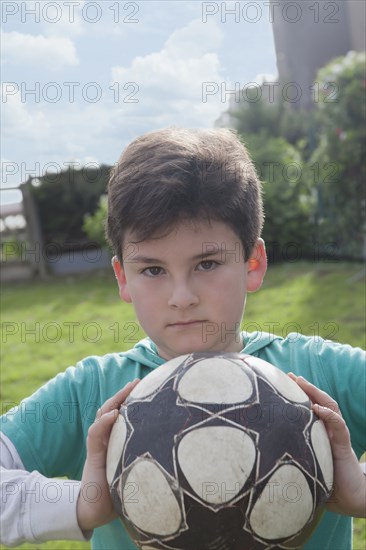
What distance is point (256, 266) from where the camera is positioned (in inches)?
101

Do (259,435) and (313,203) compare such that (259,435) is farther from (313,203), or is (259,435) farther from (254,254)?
(313,203)

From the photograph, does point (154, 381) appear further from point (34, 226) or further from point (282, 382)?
point (34, 226)

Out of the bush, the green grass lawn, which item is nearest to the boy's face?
the green grass lawn

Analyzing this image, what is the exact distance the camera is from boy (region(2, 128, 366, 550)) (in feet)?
6.84

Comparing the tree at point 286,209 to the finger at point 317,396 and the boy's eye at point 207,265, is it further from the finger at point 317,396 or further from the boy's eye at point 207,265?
the finger at point 317,396

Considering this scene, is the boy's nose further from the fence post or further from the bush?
the bush

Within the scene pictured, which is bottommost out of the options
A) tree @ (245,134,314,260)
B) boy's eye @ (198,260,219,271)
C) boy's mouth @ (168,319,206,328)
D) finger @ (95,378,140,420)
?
finger @ (95,378,140,420)

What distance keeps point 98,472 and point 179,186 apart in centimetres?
Answer: 91

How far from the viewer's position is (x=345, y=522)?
256 cm

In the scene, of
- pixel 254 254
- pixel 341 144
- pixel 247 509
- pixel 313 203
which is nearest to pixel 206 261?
pixel 254 254

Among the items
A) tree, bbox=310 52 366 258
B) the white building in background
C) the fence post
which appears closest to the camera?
tree, bbox=310 52 366 258

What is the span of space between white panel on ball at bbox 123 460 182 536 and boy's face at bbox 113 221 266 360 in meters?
0.54

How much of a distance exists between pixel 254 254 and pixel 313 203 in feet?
33.3

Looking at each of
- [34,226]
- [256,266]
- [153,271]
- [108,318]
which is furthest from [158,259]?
[34,226]
